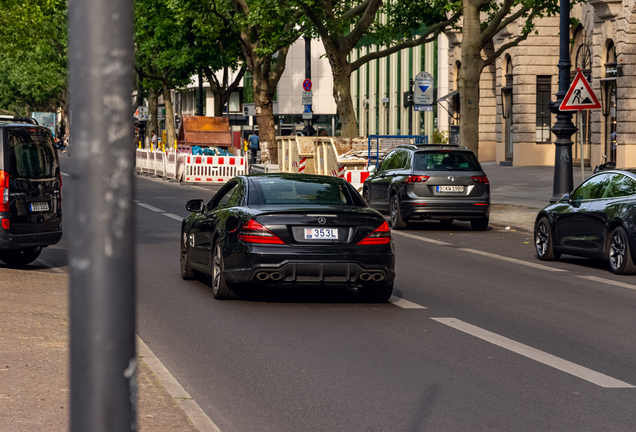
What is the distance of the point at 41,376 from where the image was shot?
631 centimetres

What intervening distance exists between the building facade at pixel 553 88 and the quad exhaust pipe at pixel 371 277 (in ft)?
65.8

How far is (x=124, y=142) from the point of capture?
2234 millimetres

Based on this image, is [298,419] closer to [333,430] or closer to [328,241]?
[333,430]

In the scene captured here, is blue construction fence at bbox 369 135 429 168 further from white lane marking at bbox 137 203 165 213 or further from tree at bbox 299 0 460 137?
white lane marking at bbox 137 203 165 213

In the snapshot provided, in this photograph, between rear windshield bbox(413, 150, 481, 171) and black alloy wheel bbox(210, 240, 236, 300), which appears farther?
rear windshield bbox(413, 150, 481, 171)

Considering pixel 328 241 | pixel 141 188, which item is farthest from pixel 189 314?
pixel 141 188

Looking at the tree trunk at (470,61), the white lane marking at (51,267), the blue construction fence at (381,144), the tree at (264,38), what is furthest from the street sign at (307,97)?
the white lane marking at (51,267)

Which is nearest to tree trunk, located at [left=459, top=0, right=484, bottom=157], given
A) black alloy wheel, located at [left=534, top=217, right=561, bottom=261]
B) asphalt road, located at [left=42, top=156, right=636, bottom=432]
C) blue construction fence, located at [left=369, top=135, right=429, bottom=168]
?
blue construction fence, located at [left=369, top=135, right=429, bottom=168]

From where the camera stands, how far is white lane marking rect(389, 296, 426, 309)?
32.7 feet

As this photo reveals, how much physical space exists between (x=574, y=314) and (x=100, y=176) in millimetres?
8021

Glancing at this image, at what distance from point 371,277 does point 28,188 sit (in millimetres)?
4540

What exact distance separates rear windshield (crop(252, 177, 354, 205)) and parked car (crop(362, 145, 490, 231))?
873 cm

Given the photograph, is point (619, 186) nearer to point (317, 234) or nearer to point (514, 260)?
point (514, 260)

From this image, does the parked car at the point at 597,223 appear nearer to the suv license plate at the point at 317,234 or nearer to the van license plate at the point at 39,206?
the suv license plate at the point at 317,234
